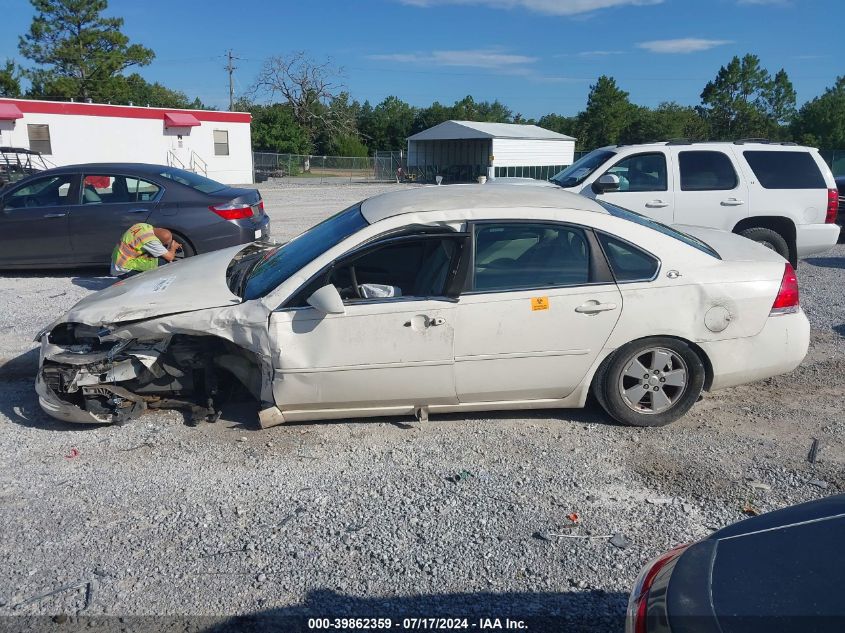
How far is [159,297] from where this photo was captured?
490cm

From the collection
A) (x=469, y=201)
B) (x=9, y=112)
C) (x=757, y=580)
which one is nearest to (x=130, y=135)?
(x=9, y=112)

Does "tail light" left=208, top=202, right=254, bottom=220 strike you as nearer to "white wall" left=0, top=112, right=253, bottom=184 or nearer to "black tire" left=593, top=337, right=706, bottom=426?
"black tire" left=593, top=337, right=706, bottom=426

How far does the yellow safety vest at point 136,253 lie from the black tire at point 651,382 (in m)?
5.53

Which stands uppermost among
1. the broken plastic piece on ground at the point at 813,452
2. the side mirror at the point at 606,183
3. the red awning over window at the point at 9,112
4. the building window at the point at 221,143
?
the red awning over window at the point at 9,112

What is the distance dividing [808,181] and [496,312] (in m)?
6.67

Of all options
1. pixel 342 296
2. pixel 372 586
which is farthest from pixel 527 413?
pixel 372 586

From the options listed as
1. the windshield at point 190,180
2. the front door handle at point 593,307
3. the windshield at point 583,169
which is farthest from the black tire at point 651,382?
the windshield at point 190,180

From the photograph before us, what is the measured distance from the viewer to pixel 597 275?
469 cm

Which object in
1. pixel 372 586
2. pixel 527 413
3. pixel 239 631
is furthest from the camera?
pixel 527 413

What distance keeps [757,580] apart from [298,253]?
379 centimetres

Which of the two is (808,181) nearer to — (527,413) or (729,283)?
(729,283)

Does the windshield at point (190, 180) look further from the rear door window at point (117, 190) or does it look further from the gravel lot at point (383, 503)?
the gravel lot at point (383, 503)

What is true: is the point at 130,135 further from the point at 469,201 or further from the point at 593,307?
the point at 593,307

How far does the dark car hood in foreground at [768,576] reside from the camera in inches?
71.0
